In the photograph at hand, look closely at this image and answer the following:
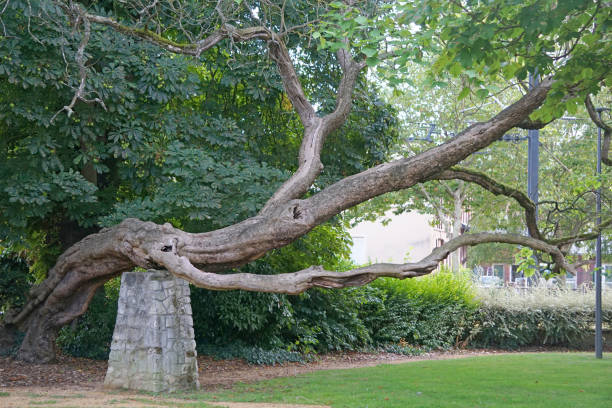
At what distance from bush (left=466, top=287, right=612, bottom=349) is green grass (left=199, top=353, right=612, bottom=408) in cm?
606

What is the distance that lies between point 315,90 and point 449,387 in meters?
6.97

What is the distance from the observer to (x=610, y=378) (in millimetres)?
12602

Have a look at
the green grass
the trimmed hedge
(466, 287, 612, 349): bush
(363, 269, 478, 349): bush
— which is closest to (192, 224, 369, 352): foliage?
the trimmed hedge

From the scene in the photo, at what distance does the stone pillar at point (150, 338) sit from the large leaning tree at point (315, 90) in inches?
20.2

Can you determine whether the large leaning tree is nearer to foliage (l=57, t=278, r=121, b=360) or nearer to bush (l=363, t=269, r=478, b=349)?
foliage (l=57, t=278, r=121, b=360)

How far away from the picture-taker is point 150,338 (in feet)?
34.4

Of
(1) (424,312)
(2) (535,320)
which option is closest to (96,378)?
(1) (424,312)

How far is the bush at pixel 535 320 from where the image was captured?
70.8ft

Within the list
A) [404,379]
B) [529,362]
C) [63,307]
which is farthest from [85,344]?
[529,362]

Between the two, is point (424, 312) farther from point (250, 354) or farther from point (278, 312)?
point (250, 354)

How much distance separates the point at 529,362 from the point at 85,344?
32.5ft

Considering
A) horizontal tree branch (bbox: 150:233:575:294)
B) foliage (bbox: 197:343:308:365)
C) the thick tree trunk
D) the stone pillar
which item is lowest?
foliage (bbox: 197:343:308:365)

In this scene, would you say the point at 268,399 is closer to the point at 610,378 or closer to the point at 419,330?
the point at 610,378

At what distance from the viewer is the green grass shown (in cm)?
977
